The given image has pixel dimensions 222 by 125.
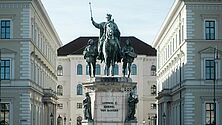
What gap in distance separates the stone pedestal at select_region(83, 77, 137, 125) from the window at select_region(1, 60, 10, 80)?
30866 millimetres

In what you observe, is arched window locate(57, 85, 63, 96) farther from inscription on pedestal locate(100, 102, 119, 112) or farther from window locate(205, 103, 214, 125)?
inscription on pedestal locate(100, 102, 119, 112)

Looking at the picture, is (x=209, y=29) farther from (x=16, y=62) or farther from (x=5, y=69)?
(x=5, y=69)

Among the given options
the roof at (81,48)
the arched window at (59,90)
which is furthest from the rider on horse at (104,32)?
the roof at (81,48)

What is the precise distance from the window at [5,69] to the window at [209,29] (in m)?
21.9

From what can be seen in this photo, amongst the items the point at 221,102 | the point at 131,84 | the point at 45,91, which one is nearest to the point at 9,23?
the point at 45,91

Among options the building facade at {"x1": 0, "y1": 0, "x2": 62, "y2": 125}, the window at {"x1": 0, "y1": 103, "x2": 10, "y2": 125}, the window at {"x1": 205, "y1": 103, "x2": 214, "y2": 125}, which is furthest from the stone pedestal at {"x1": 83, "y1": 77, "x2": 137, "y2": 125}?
the window at {"x1": 0, "y1": 103, "x2": 10, "y2": 125}

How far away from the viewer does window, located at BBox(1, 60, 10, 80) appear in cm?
7128

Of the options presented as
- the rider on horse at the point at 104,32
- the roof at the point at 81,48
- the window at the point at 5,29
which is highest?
the roof at the point at 81,48

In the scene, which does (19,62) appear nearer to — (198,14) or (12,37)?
(12,37)

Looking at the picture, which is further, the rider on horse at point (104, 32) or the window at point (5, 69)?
the window at point (5, 69)

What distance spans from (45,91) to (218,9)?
28.1 meters

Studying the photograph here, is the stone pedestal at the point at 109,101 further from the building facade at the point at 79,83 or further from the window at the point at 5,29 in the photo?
the building facade at the point at 79,83

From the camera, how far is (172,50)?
88188 mm

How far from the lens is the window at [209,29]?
71.9m
